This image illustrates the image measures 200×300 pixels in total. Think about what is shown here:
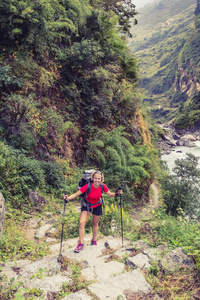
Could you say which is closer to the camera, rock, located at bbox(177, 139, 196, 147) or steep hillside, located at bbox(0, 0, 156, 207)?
steep hillside, located at bbox(0, 0, 156, 207)

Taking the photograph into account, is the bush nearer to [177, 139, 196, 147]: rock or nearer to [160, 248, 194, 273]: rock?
[160, 248, 194, 273]: rock

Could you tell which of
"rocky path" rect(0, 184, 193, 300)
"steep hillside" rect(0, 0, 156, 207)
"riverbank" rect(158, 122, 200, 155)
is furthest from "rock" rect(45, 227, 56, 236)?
"riverbank" rect(158, 122, 200, 155)

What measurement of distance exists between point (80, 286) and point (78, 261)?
67cm

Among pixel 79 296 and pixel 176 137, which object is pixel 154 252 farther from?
pixel 176 137

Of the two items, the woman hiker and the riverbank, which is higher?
the woman hiker

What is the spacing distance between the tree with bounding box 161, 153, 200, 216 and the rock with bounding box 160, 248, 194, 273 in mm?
8379

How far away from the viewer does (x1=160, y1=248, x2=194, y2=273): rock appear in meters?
3.05

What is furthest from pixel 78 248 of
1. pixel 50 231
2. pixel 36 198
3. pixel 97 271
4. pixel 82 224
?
pixel 36 198

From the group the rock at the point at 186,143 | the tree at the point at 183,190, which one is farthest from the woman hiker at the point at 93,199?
the rock at the point at 186,143

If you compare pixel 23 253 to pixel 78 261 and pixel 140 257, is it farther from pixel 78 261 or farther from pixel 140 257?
pixel 140 257

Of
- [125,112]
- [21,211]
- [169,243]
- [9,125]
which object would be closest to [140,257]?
[169,243]

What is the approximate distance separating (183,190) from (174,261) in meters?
9.63

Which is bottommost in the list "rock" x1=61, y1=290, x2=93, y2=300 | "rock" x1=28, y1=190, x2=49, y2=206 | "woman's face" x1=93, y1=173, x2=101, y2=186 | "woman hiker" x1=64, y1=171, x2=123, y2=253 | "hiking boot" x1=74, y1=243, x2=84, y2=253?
"rock" x1=28, y1=190, x2=49, y2=206

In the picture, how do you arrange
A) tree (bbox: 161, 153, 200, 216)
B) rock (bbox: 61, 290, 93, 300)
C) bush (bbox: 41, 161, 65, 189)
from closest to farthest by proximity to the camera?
rock (bbox: 61, 290, 93, 300) < bush (bbox: 41, 161, 65, 189) < tree (bbox: 161, 153, 200, 216)
